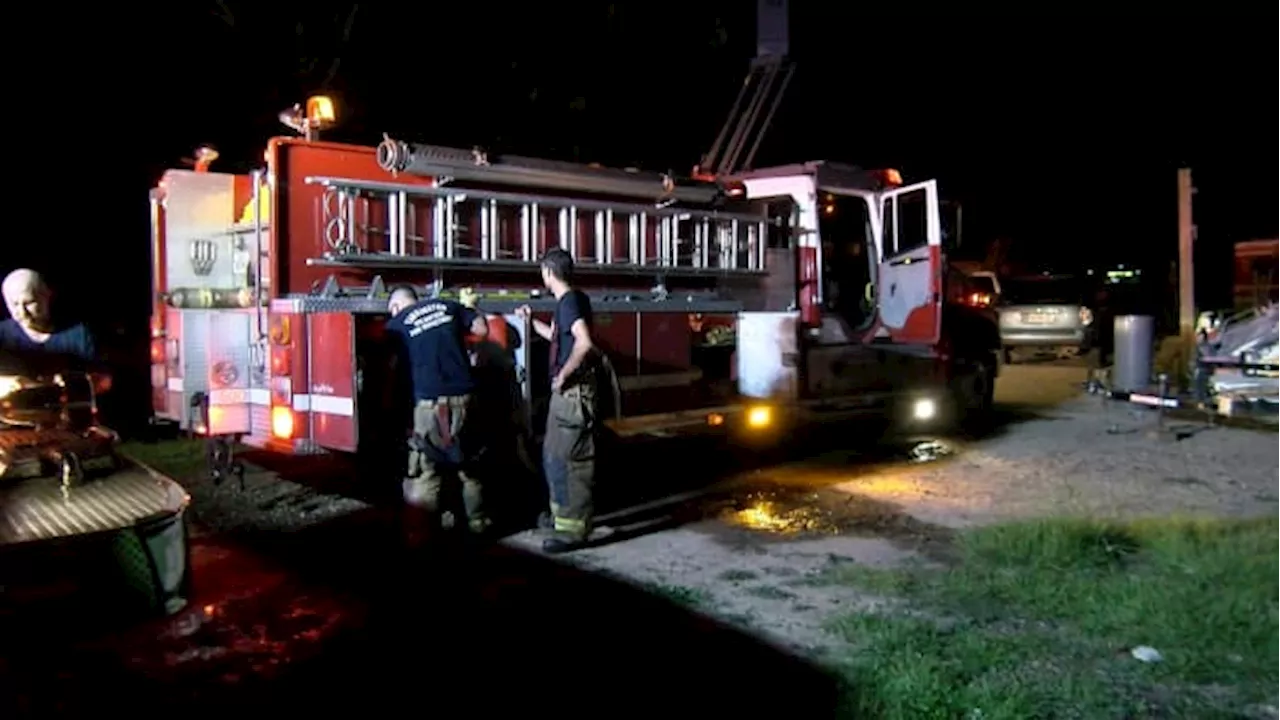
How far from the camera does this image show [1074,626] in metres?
5.10

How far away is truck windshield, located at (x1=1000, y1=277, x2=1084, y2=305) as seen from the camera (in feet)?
70.8

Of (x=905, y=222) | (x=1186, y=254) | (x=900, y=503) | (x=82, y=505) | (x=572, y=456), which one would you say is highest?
(x=1186, y=254)

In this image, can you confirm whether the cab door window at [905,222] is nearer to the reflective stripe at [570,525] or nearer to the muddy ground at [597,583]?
the muddy ground at [597,583]

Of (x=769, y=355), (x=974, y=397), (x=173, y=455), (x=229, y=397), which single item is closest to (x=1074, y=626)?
(x=769, y=355)

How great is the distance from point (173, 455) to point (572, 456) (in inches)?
212

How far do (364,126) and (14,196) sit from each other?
416 cm

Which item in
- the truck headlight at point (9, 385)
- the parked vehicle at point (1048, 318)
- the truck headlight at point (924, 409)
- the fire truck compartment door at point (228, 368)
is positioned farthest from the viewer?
the parked vehicle at point (1048, 318)

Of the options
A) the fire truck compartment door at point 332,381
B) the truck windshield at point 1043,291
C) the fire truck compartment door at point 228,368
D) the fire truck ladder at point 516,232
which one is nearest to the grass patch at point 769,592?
the fire truck compartment door at point 332,381

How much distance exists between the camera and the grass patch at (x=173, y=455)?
959 cm

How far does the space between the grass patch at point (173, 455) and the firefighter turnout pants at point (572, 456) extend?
155 inches

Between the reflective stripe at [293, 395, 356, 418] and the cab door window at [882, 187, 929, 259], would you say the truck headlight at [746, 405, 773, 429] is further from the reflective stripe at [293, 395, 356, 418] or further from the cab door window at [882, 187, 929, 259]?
the reflective stripe at [293, 395, 356, 418]

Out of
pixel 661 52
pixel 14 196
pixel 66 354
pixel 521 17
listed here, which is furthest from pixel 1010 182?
pixel 66 354

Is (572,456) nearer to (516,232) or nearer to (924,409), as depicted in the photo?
(516,232)

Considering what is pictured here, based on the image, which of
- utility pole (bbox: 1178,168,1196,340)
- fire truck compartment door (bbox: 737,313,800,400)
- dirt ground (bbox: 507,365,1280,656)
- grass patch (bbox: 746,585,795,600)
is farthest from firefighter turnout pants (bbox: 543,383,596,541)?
utility pole (bbox: 1178,168,1196,340)
